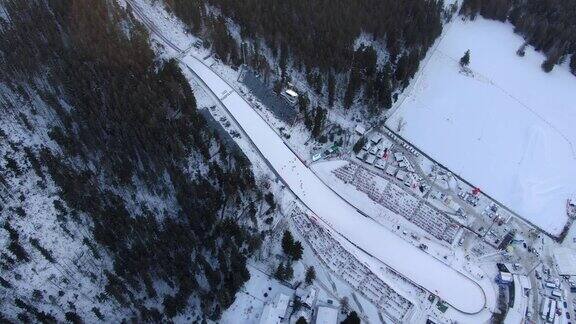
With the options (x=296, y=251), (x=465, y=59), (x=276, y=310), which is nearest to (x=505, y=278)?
(x=296, y=251)

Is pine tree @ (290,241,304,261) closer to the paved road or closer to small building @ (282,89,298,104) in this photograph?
the paved road

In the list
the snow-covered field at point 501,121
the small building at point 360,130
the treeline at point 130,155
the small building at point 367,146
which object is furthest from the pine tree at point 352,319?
the snow-covered field at point 501,121

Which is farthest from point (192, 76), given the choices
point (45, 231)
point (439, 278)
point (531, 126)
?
point (531, 126)

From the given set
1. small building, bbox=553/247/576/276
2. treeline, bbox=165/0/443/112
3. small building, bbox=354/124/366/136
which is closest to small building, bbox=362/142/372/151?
small building, bbox=354/124/366/136

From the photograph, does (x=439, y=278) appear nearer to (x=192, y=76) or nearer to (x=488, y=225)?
(x=488, y=225)

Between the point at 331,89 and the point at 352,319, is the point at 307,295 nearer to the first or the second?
the point at 352,319

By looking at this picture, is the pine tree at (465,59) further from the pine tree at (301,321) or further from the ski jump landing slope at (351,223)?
the pine tree at (301,321)
